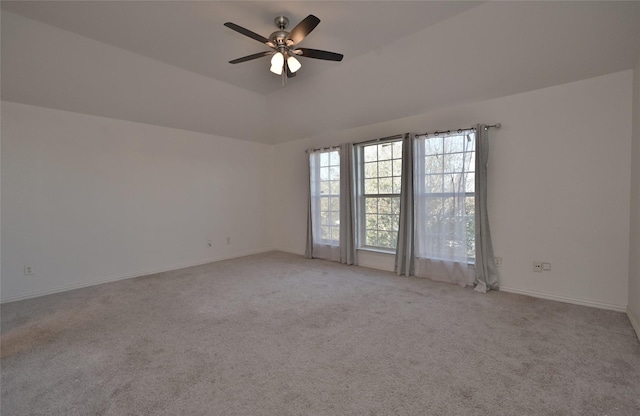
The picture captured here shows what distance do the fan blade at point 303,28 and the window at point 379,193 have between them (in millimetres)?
2305

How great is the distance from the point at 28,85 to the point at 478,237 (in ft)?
18.2

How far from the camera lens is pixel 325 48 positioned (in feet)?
→ 10.0

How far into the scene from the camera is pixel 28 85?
10.1 ft

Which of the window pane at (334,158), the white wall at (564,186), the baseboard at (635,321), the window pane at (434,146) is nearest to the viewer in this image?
the baseboard at (635,321)

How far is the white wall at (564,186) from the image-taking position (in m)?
2.64

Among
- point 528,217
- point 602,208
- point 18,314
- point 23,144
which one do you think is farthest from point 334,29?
point 18,314

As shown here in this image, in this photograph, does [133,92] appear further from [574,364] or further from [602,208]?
[602,208]

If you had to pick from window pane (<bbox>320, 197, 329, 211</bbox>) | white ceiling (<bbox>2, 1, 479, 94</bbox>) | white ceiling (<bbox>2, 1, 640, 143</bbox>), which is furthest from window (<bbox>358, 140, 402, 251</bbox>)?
white ceiling (<bbox>2, 1, 479, 94</bbox>)

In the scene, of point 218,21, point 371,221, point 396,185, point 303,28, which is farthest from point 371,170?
point 218,21

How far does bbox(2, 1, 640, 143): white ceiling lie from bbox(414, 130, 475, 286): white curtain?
1.92 feet

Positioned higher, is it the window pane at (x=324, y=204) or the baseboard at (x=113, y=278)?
the window pane at (x=324, y=204)

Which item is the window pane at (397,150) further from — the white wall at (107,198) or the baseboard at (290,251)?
the white wall at (107,198)

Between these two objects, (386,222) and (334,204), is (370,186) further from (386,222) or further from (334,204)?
(334,204)

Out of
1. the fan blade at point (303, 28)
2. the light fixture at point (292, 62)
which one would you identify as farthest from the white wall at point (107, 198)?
the fan blade at point (303, 28)
